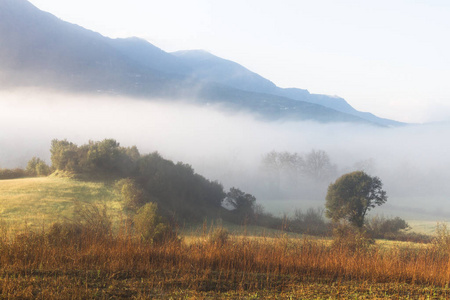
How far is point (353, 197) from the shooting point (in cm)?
2705

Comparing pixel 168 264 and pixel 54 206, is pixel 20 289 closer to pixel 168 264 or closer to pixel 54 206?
pixel 168 264

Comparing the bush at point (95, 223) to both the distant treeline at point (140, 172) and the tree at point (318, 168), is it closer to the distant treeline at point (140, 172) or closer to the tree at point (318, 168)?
the distant treeline at point (140, 172)

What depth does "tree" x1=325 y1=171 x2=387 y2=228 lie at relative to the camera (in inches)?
1048

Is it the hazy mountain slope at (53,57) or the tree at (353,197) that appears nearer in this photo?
the tree at (353,197)

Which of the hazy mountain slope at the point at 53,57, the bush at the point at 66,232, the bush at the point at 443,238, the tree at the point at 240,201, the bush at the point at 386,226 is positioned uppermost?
the hazy mountain slope at the point at 53,57

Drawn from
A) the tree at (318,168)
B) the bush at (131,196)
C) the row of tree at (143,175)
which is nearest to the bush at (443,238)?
the row of tree at (143,175)

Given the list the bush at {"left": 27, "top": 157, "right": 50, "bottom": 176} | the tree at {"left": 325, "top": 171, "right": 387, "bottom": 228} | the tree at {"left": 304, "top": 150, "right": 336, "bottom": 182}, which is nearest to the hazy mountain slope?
the tree at {"left": 304, "top": 150, "right": 336, "bottom": 182}

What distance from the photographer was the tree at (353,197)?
26.6 m

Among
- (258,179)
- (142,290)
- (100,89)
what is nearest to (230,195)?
(142,290)

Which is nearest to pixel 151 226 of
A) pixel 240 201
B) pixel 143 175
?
pixel 143 175

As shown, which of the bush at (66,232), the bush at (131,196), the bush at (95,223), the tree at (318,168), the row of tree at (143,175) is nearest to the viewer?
the bush at (95,223)

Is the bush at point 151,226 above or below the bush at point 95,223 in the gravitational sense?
below

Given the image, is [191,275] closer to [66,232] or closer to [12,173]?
[66,232]

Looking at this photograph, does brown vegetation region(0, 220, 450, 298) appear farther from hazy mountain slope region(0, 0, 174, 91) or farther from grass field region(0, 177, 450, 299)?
hazy mountain slope region(0, 0, 174, 91)
